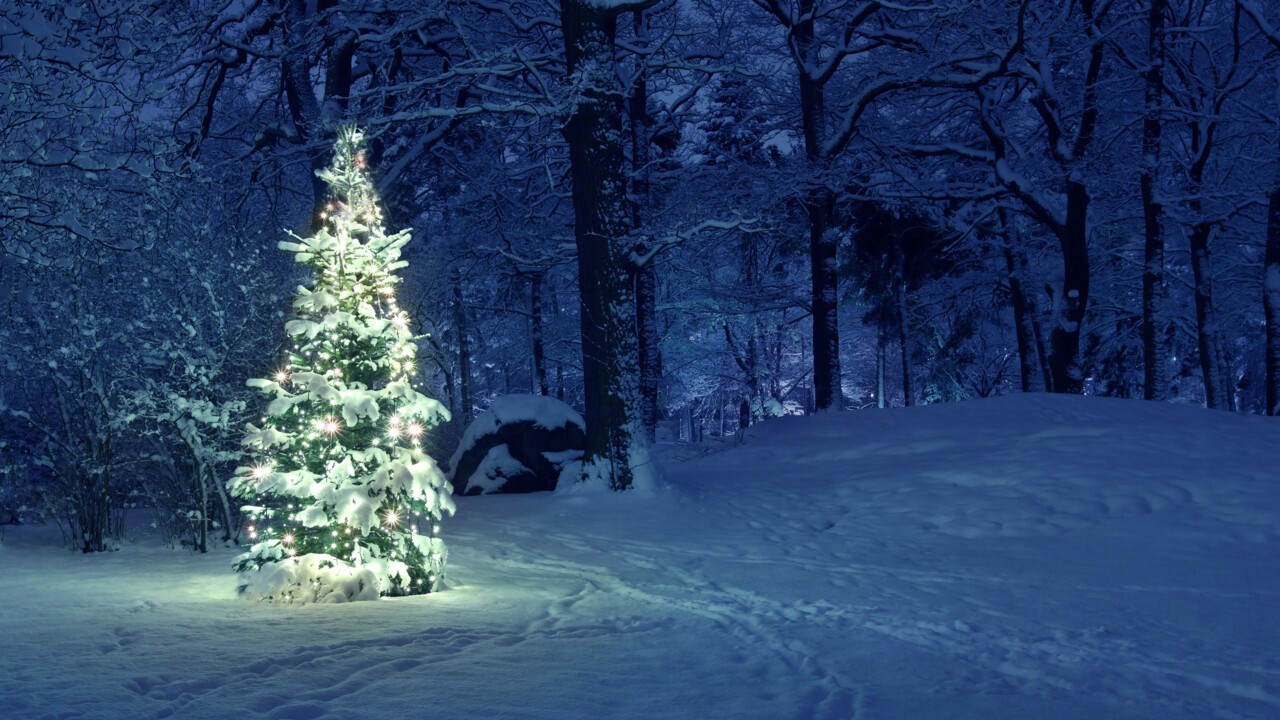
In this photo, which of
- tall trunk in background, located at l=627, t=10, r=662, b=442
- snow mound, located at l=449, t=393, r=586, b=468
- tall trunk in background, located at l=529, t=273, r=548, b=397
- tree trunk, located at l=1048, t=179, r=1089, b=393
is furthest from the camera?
tall trunk in background, located at l=529, t=273, r=548, b=397

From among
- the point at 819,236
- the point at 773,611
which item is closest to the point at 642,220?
the point at 819,236

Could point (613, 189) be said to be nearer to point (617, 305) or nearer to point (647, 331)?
point (617, 305)

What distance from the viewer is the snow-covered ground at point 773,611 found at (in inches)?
159

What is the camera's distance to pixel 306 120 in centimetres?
1457

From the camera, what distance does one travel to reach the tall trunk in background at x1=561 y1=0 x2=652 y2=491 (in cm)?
1150

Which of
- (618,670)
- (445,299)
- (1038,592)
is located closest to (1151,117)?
(1038,592)

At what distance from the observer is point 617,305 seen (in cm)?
1168

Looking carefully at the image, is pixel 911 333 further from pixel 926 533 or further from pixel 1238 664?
pixel 1238 664

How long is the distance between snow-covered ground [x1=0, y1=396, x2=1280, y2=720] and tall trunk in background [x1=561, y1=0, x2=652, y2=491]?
756 millimetres

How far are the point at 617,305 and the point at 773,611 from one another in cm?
631

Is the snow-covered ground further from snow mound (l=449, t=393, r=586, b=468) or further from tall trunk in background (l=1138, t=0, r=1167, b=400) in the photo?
tall trunk in background (l=1138, t=0, r=1167, b=400)

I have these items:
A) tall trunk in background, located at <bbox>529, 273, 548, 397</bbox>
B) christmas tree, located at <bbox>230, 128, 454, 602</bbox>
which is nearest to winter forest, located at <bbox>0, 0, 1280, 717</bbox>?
christmas tree, located at <bbox>230, 128, 454, 602</bbox>

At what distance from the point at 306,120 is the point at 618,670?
42.0 feet

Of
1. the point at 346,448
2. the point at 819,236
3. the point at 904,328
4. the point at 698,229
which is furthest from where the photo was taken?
the point at 904,328
